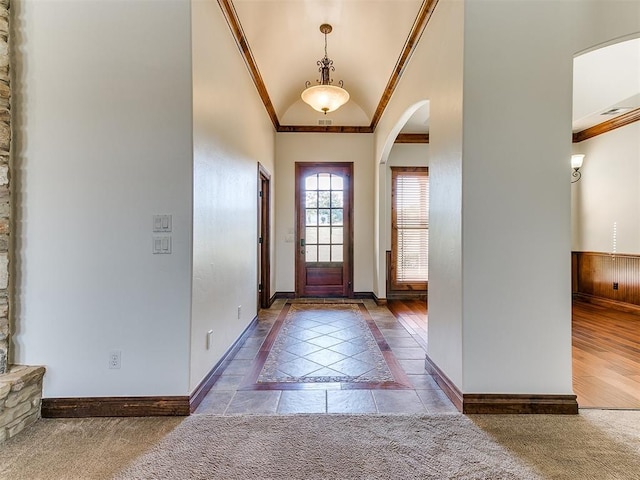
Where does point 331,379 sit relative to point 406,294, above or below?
below

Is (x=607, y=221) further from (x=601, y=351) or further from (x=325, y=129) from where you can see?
(x=325, y=129)

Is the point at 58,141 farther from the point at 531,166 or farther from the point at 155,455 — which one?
the point at 531,166

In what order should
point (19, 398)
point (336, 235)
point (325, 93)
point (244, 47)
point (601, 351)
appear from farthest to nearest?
1. point (336, 235)
2. point (325, 93)
3. point (244, 47)
4. point (601, 351)
5. point (19, 398)

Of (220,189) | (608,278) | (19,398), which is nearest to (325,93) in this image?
(220,189)

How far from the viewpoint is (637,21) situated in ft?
6.47

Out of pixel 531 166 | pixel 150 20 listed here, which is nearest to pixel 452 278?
pixel 531 166

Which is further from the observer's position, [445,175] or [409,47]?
[409,47]

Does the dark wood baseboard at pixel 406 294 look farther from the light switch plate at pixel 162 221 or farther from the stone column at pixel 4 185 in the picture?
the stone column at pixel 4 185

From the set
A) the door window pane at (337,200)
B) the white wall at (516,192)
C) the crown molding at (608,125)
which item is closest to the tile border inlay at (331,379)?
the white wall at (516,192)

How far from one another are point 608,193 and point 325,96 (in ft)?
15.7

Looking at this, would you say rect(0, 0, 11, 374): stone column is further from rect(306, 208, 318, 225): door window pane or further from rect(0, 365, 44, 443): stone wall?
rect(306, 208, 318, 225): door window pane

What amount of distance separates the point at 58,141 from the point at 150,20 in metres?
0.97

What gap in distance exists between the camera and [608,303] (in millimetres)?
5078

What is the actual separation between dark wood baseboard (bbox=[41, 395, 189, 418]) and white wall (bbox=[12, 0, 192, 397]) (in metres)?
0.05
